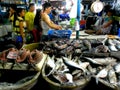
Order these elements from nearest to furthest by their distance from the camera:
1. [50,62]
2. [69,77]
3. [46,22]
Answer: [69,77] → [50,62] → [46,22]

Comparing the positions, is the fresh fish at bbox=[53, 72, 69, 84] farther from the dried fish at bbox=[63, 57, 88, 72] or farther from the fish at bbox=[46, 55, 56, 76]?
the dried fish at bbox=[63, 57, 88, 72]

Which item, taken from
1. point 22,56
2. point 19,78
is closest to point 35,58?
point 22,56

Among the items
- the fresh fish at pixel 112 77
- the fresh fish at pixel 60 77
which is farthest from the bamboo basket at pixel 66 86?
the fresh fish at pixel 112 77

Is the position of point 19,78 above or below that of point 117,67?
below

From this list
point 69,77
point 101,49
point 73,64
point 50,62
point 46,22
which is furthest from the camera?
point 46,22

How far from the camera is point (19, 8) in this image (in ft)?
26.5

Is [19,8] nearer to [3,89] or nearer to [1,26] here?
[1,26]

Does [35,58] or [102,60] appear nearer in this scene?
[35,58]

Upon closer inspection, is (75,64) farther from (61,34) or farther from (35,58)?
(61,34)

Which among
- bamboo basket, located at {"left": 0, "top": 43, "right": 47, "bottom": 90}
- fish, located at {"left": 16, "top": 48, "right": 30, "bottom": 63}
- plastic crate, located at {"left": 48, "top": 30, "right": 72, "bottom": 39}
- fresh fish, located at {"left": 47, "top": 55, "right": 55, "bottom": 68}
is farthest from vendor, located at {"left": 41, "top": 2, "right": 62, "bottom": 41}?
fish, located at {"left": 16, "top": 48, "right": 30, "bottom": 63}

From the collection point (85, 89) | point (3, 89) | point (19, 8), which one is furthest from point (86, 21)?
point (3, 89)

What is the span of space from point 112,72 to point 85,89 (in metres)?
0.69

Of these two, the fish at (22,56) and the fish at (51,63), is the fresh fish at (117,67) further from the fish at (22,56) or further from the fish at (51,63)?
the fish at (22,56)

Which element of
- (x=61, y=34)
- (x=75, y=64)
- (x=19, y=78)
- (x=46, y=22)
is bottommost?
(x=19, y=78)
